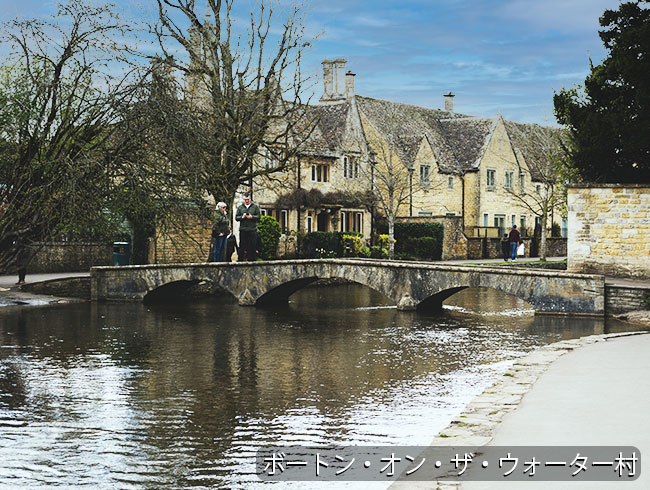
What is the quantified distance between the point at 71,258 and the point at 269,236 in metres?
8.85

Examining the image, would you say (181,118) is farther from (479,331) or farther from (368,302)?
(368,302)

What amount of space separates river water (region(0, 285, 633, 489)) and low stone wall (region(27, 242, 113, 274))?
10.4m

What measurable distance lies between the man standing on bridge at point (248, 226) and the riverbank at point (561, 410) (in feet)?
43.5

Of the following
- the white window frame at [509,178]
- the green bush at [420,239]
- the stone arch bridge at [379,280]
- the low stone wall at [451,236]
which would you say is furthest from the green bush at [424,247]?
the stone arch bridge at [379,280]

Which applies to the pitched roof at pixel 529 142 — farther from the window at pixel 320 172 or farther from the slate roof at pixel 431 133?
the window at pixel 320 172

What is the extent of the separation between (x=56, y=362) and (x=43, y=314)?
9.06 meters

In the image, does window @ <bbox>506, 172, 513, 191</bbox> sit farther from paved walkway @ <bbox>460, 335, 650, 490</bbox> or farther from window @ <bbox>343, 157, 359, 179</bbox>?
paved walkway @ <bbox>460, 335, 650, 490</bbox>

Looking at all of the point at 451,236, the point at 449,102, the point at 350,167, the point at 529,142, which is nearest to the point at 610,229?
the point at 451,236

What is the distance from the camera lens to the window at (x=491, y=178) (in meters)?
60.0

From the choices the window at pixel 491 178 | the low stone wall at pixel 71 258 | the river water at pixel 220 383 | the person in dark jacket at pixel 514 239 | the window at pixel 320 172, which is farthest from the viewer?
the window at pixel 491 178

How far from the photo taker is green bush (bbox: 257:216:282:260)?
1587 inches

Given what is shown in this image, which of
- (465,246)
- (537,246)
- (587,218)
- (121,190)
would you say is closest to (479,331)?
(587,218)

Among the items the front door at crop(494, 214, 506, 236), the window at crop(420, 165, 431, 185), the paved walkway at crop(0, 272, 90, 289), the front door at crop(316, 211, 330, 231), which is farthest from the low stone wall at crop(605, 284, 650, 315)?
the front door at crop(494, 214, 506, 236)

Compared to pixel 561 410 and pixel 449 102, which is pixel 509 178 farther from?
pixel 561 410
